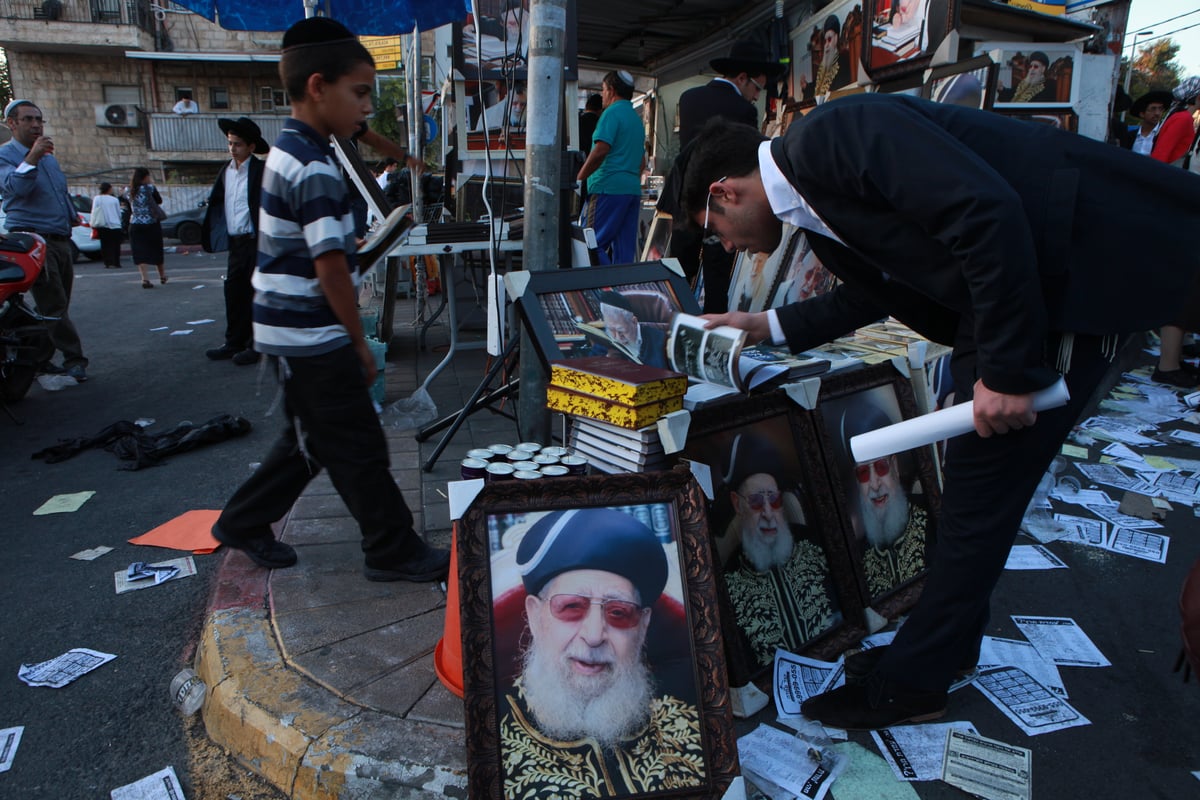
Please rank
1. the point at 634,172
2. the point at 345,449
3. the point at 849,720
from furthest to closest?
1. the point at 634,172
2. the point at 345,449
3. the point at 849,720

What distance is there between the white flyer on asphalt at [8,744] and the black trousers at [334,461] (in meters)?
0.91

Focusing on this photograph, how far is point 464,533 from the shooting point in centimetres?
190

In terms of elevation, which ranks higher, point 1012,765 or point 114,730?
point 1012,765

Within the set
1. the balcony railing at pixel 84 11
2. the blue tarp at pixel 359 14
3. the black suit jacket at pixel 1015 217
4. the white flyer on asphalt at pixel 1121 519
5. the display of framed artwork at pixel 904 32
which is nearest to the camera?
the black suit jacket at pixel 1015 217

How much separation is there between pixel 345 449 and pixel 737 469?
137 cm

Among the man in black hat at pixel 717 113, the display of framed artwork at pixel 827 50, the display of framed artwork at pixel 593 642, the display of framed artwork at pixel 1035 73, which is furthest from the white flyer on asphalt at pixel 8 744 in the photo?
the display of framed artwork at pixel 1035 73

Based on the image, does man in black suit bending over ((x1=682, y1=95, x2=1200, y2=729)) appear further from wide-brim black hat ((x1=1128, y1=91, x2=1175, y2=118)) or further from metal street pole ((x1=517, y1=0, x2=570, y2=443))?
wide-brim black hat ((x1=1128, y1=91, x2=1175, y2=118))

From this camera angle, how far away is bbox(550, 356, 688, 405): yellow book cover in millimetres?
2117

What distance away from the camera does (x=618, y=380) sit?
2.16 meters

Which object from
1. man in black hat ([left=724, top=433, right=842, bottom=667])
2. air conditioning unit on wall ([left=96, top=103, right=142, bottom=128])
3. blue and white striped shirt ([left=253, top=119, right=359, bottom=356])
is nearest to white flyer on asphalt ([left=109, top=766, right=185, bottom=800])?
blue and white striped shirt ([left=253, top=119, right=359, bottom=356])

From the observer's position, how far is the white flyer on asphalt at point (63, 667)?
248cm

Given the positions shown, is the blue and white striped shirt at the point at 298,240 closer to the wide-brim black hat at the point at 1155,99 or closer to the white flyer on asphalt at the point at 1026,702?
the white flyer on asphalt at the point at 1026,702

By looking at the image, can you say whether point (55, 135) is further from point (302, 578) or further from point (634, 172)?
point (302, 578)

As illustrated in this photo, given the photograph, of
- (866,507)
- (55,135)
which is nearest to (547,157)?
(866,507)
